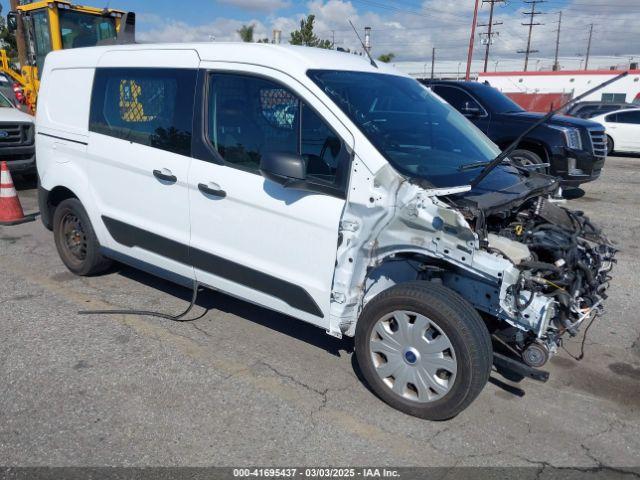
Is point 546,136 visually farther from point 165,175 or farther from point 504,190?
point 165,175

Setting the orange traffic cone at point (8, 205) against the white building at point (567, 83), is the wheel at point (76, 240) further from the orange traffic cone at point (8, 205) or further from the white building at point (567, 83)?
the white building at point (567, 83)

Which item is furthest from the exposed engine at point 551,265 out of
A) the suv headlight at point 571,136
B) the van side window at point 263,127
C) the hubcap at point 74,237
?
the suv headlight at point 571,136

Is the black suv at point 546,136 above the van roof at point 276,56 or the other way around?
the other way around

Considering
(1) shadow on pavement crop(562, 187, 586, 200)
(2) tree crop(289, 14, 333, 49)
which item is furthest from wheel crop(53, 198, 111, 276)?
(2) tree crop(289, 14, 333, 49)

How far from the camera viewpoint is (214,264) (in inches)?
155

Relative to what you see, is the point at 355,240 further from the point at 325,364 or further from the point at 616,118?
the point at 616,118

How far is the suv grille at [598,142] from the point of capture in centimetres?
899

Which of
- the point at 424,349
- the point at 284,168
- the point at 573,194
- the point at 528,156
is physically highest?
the point at 284,168

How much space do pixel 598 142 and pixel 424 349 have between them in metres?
7.58

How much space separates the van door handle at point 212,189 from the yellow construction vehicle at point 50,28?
914 centimetres

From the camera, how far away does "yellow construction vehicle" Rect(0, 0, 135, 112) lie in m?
11.6

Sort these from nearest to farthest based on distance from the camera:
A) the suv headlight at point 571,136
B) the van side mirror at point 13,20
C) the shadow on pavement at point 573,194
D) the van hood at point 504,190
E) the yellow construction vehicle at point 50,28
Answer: the van hood at point 504,190
the suv headlight at point 571,136
the shadow on pavement at point 573,194
the yellow construction vehicle at point 50,28
the van side mirror at point 13,20

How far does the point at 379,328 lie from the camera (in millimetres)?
3271

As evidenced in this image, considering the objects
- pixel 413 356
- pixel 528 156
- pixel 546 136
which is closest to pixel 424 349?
pixel 413 356
